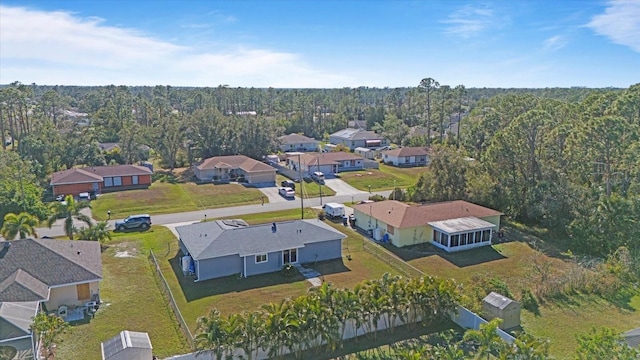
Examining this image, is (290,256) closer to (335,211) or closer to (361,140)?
(335,211)

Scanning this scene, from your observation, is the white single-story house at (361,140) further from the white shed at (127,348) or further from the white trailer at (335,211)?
the white shed at (127,348)

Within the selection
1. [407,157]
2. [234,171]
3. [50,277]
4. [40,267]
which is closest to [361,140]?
[407,157]

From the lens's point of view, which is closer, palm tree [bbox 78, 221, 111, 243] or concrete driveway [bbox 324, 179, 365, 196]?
palm tree [bbox 78, 221, 111, 243]

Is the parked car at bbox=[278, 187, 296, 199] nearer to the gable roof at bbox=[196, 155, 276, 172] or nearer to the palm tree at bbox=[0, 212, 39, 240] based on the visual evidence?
the gable roof at bbox=[196, 155, 276, 172]

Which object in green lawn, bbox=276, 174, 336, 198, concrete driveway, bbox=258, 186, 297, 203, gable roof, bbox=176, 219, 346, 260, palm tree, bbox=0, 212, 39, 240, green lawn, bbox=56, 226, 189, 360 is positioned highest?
palm tree, bbox=0, 212, 39, 240

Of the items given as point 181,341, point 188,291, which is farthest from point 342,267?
point 181,341

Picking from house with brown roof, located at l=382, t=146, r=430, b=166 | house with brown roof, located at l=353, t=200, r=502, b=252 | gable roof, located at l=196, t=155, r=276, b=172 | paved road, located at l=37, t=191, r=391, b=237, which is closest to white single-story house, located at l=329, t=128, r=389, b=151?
house with brown roof, located at l=382, t=146, r=430, b=166

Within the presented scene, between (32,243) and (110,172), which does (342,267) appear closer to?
(32,243)
